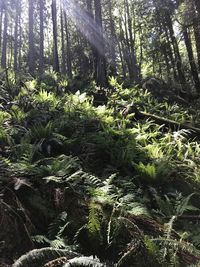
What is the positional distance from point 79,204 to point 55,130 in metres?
2.96

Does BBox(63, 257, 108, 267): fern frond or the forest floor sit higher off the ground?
the forest floor

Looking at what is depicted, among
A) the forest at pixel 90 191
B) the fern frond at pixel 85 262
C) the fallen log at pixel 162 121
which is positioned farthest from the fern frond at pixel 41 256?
the fallen log at pixel 162 121

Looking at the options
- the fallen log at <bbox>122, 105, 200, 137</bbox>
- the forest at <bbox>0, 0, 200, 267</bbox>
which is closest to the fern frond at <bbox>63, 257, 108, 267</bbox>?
the forest at <bbox>0, 0, 200, 267</bbox>

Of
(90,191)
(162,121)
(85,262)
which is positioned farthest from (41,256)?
(162,121)

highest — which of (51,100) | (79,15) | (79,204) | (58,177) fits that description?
(79,15)

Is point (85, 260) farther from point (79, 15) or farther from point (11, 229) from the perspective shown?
point (79, 15)

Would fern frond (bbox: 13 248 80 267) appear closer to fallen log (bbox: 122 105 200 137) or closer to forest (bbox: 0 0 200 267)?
forest (bbox: 0 0 200 267)

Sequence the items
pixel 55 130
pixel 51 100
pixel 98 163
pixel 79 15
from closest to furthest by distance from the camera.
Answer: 1. pixel 98 163
2. pixel 55 130
3. pixel 51 100
4. pixel 79 15

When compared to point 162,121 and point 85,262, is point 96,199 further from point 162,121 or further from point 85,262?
point 162,121

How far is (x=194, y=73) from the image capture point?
18047mm

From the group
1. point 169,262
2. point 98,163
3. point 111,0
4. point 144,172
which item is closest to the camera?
point 169,262

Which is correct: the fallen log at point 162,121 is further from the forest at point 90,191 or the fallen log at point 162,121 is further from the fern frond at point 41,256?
the fern frond at point 41,256

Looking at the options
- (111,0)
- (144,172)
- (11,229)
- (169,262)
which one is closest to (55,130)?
(144,172)

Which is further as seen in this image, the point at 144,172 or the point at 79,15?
the point at 79,15
